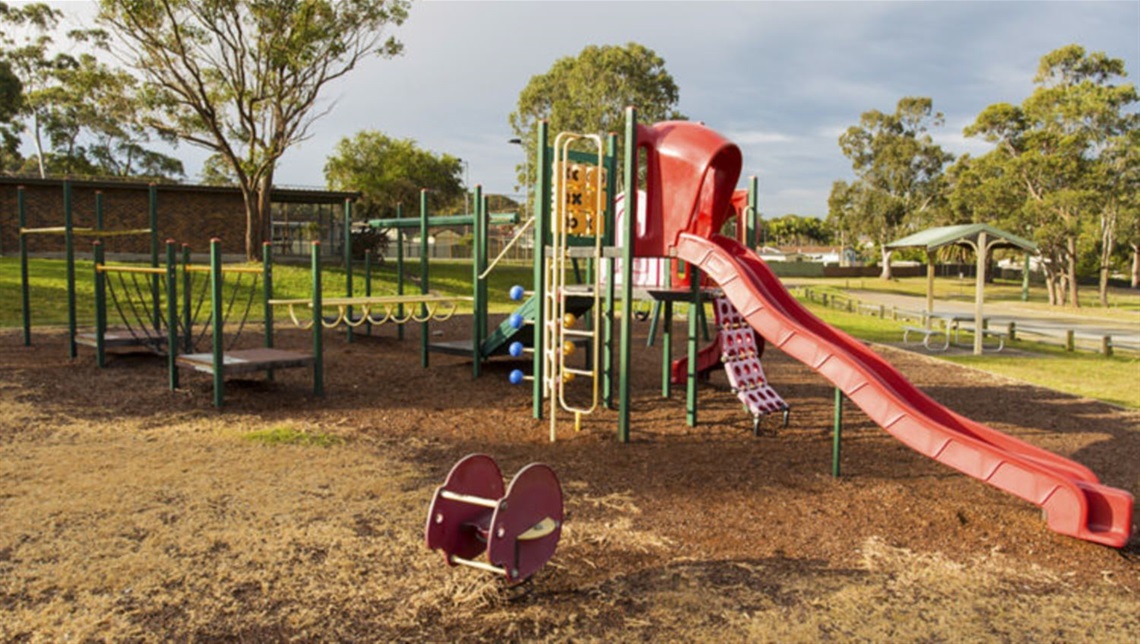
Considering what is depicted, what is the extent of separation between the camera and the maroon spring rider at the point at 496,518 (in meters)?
3.74

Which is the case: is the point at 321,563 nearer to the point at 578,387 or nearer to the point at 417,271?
the point at 578,387

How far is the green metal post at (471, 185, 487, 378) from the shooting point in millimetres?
10266

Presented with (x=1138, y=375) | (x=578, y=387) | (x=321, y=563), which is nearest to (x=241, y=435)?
(x=321, y=563)

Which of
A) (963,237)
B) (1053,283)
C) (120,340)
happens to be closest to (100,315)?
(120,340)

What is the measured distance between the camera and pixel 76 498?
17.8ft

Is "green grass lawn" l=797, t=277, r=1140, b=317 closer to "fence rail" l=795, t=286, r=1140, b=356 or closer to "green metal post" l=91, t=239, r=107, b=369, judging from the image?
"fence rail" l=795, t=286, r=1140, b=356

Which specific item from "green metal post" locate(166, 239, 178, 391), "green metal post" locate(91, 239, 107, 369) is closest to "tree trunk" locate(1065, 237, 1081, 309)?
"green metal post" locate(166, 239, 178, 391)

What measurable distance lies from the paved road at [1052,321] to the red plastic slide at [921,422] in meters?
12.7

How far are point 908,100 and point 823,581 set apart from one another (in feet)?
216

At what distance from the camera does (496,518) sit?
11.9 ft

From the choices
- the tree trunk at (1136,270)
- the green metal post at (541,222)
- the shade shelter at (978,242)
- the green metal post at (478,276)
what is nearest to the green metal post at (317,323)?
the green metal post at (478,276)

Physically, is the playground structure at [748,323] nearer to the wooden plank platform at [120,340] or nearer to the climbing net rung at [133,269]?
the climbing net rung at [133,269]

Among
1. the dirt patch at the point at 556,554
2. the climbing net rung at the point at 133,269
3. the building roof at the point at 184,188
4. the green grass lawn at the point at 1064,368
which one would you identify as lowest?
the dirt patch at the point at 556,554

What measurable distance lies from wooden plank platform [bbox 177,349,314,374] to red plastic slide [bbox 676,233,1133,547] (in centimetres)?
465
